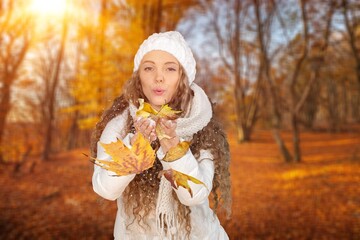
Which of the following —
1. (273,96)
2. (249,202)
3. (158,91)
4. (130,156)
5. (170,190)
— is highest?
(273,96)

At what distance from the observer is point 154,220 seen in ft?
5.07

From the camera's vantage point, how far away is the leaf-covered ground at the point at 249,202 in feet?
19.3

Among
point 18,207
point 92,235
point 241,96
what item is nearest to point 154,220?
point 92,235

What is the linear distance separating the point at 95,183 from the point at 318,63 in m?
10.7

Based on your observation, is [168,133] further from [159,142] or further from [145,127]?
[159,142]

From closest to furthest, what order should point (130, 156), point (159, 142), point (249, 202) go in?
point (130, 156) < point (159, 142) < point (249, 202)

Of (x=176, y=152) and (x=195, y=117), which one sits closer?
(x=176, y=152)

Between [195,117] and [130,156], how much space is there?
51cm

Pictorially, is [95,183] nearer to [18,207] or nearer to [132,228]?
[132,228]

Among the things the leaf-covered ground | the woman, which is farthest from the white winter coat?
the leaf-covered ground

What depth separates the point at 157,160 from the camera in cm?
156

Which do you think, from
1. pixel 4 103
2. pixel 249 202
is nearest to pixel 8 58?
pixel 4 103

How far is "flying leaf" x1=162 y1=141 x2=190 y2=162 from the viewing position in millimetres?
1169

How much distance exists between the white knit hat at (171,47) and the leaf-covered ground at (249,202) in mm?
4674
